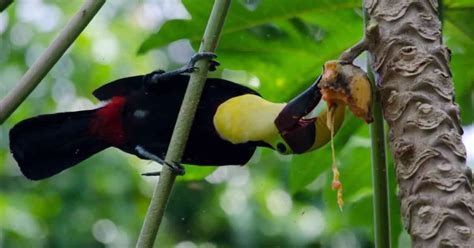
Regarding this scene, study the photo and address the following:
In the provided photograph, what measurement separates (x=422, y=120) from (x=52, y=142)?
93cm

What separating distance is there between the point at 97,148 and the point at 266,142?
413 millimetres

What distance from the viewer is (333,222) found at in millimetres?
3135

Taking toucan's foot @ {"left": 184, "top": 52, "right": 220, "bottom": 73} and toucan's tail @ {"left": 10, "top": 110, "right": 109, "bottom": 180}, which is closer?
toucan's foot @ {"left": 184, "top": 52, "right": 220, "bottom": 73}

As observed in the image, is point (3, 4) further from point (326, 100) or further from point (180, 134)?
point (326, 100)

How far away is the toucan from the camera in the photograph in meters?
1.79

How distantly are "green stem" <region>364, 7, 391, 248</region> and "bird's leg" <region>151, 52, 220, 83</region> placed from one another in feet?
0.82

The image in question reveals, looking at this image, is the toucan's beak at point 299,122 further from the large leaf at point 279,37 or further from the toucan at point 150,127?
the large leaf at point 279,37

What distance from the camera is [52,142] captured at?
1.92 metres

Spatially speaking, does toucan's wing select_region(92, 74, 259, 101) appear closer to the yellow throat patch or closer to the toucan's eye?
the yellow throat patch

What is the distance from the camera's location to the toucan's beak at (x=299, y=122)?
1.55 m

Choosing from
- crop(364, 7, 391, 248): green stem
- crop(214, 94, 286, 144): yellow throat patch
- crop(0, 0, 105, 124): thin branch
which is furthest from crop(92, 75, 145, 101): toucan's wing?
crop(364, 7, 391, 248): green stem

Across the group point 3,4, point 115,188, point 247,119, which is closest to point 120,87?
point 247,119

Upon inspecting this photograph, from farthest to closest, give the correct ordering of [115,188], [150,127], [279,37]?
[115,188] → [279,37] → [150,127]

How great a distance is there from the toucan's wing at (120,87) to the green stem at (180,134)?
537 mm
